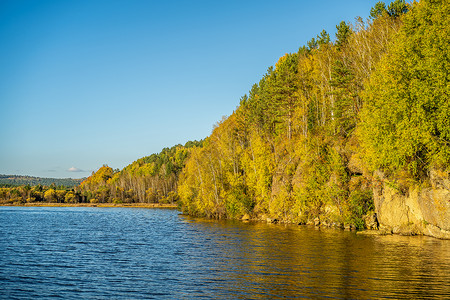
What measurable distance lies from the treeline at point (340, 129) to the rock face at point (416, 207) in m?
1.42

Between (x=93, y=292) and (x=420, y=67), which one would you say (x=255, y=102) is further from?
(x=93, y=292)

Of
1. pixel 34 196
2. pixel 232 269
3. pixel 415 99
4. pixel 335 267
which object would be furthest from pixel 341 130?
pixel 34 196

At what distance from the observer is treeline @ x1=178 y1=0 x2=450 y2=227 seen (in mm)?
35000

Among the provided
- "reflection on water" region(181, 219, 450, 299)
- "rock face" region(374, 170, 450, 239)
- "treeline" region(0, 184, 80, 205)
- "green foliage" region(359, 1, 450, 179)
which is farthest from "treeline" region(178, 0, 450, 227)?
"treeline" region(0, 184, 80, 205)

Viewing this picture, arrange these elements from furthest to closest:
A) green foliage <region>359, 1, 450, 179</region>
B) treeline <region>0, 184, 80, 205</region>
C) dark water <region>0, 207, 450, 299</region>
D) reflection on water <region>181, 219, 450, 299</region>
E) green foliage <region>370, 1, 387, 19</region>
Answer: treeline <region>0, 184, 80, 205</region>, green foliage <region>370, 1, 387, 19</region>, green foliage <region>359, 1, 450, 179</region>, dark water <region>0, 207, 450, 299</region>, reflection on water <region>181, 219, 450, 299</region>

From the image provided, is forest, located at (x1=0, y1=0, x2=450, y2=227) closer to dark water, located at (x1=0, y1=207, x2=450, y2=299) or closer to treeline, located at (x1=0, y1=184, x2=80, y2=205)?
dark water, located at (x1=0, y1=207, x2=450, y2=299)

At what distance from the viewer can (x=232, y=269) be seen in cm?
2489

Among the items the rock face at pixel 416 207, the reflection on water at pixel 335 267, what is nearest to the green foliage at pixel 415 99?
the rock face at pixel 416 207

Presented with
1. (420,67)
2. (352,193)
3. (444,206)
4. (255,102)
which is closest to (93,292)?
(444,206)

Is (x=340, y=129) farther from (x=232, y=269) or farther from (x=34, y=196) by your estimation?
(x=34, y=196)

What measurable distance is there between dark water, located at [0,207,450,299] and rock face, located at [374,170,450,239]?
8.59 ft

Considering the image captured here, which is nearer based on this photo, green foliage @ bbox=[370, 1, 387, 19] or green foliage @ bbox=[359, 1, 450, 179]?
green foliage @ bbox=[359, 1, 450, 179]

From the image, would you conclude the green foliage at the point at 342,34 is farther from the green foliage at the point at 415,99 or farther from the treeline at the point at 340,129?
the green foliage at the point at 415,99

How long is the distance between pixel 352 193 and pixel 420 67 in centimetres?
2082
